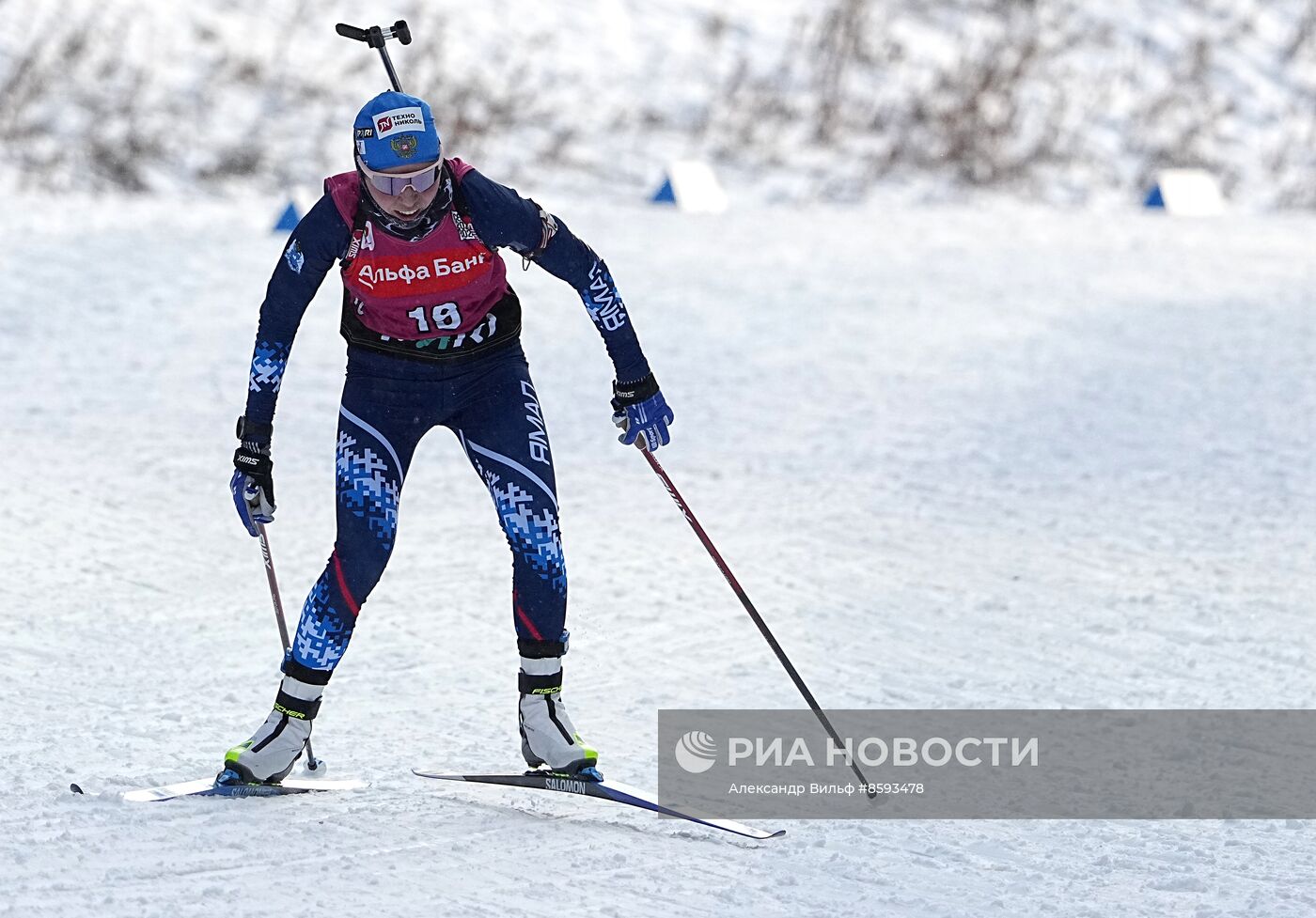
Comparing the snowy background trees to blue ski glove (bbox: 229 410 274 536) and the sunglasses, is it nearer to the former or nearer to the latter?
blue ski glove (bbox: 229 410 274 536)

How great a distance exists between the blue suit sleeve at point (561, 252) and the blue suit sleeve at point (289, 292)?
0.33 meters

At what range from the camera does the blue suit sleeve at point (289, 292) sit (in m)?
4.19

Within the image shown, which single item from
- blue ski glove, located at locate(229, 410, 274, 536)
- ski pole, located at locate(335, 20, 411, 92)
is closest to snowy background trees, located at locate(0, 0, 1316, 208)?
ski pole, located at locate(335, 20, 411, 92)

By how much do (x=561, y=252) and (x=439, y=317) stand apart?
355 mm

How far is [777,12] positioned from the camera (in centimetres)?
1973

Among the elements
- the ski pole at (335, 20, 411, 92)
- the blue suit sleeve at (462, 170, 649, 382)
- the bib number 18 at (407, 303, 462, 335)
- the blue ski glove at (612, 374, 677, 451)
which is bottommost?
the blue ski glove at (612, 374, 677, 451)

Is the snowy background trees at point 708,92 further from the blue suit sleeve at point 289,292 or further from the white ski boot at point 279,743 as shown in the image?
the white ski boot at point 279,743

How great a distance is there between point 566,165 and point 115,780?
1199 centimetres

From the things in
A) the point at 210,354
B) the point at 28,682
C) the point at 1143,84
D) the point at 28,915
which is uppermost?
the point at 1143,84

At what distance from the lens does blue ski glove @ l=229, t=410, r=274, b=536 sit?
4.39m

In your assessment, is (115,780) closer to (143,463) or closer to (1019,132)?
(143,463)

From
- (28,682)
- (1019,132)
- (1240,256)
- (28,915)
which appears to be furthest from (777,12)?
(28,915)

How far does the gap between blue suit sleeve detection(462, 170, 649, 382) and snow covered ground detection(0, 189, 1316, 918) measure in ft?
3.74

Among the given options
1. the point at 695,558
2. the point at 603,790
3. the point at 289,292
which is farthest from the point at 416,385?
the point at 695,558
